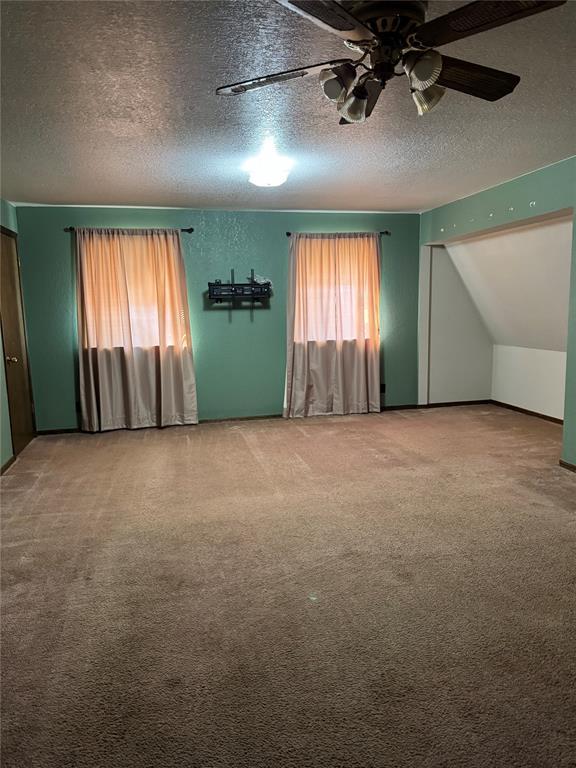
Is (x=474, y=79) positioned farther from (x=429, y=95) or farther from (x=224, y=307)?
(x=224, y=307)

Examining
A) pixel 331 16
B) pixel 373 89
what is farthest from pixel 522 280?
pixel 331 16

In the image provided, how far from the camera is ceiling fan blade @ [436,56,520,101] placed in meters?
1.83

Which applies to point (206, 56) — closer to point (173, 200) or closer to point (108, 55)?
point (108, 55)

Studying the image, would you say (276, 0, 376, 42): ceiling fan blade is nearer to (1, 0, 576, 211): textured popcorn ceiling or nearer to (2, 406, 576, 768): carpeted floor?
(1, 0, 576, 211): textured popcorn ceiling

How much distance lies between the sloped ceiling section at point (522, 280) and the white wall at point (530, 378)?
0.40 ft

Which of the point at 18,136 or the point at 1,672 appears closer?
the point at 1,672

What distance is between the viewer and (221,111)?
8.90 ft

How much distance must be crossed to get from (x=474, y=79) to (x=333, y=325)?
13.8 feet

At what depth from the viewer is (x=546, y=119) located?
2963mm

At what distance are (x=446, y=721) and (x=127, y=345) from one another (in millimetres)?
4669

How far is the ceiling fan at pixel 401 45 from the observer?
4.86 feet

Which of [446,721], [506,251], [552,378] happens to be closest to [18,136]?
[446,721]

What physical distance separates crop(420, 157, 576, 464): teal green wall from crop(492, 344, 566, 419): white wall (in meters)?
1.64

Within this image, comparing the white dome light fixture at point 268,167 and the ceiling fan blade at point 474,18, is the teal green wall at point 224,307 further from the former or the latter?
the ceiling fan blade at point 474,18
